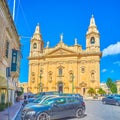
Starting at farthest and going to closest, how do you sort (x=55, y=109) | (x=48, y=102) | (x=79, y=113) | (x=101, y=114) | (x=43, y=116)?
(x=101, y=114) < (x=79, y=113) < (x=48, y=102) < (x=55, y=109) < (x=43, y=116)

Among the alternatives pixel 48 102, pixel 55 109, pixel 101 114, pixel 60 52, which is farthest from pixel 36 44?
pixel 55 109

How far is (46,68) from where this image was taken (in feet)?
216

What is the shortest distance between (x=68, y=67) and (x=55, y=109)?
51069 millimetres

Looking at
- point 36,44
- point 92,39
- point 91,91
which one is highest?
point 92,39

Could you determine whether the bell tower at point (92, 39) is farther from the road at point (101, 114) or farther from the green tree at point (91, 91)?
the road at point (101, 114)

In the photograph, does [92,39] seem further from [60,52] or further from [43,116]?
[43,116]

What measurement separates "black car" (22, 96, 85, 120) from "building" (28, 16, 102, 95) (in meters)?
46.7

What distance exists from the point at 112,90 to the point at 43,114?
3104 inches

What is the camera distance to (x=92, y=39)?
65.2 m

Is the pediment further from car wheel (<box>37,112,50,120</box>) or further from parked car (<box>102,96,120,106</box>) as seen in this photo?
car wheel (<box>37,112,50,120</box>)

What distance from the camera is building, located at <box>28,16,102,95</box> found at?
201ft

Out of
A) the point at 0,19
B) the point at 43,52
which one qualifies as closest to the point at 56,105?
the point at 0,19

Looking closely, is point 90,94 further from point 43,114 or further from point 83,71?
point 43,114

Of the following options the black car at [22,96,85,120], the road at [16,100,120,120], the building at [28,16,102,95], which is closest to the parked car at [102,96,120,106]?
the road at [16,100,120,120]
